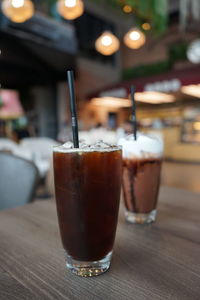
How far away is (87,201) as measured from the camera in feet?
1.55

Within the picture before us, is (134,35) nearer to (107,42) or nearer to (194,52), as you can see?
(107,42)

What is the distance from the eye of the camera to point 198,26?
6.69 m

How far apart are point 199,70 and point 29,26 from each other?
14.3 feet

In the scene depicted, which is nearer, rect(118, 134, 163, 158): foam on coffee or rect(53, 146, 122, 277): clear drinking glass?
rect(53, 146, 122, 277): clear drinking glass

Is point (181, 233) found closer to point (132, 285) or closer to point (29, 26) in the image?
point (132, 285)

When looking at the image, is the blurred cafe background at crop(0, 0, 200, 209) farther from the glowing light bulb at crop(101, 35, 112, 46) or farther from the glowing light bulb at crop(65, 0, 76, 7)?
the glowing light bulb at crop(65, 0, 76, 7)

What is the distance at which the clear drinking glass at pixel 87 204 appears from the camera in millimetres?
475

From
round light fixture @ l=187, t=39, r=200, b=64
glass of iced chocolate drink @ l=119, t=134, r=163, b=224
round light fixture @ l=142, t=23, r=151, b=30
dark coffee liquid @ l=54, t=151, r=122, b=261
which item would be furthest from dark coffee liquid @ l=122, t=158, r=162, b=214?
round light fixture @ l=187, t=39, r=200, b=64

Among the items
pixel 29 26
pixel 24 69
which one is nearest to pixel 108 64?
pixel 24 69

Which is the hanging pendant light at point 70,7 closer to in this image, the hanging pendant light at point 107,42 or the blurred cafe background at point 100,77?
the blurred cafe background at point 100,77

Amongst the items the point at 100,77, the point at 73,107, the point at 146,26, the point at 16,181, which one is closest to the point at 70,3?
the point at 146,26

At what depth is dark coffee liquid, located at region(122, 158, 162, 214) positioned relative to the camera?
0.74 metres

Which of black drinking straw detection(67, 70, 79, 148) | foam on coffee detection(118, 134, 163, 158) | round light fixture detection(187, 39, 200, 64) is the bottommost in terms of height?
foam on coffee detection(118, 134, 163, 158)

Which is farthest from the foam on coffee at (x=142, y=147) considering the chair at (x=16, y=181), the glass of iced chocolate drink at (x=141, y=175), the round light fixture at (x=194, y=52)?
the round light fixture at (x=194, y=52)
